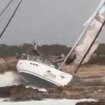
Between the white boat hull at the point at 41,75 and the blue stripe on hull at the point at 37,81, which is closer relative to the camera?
the white boat hull at the point at 41,75

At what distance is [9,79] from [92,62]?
88.5ft

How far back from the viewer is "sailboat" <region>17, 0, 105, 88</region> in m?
56.5

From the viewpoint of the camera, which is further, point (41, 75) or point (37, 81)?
point (37, 81)

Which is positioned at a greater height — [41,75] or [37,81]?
[41,75]

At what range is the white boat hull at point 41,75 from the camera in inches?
2218

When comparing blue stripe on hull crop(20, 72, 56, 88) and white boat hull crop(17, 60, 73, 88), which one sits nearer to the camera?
white boat hull crop(17, 60, 73, 88)

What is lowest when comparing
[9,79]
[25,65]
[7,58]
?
[7,58]

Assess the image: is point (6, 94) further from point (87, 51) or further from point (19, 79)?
point (19, 79)

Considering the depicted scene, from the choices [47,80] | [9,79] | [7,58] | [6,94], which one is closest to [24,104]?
[6,94]

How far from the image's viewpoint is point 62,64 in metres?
57.5

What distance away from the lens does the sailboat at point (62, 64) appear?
56469 millimetres

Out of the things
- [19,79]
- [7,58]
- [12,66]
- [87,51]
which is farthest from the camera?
[7,58]

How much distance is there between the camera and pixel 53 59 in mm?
59938

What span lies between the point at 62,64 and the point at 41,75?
2.04 metres
